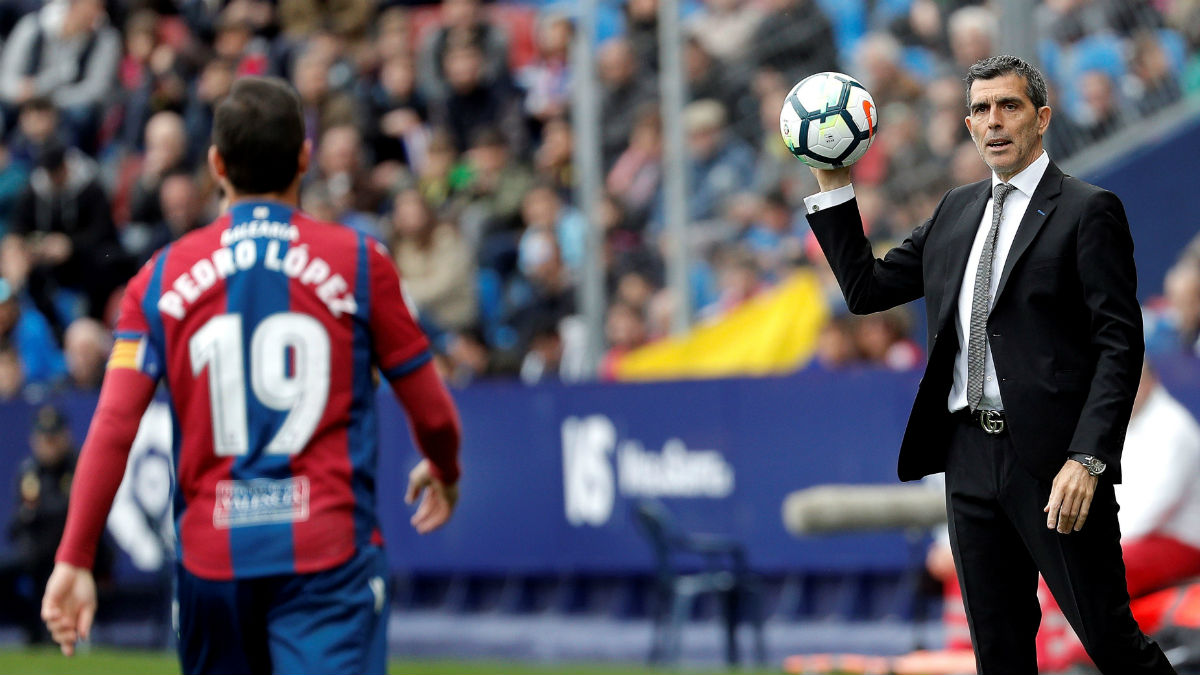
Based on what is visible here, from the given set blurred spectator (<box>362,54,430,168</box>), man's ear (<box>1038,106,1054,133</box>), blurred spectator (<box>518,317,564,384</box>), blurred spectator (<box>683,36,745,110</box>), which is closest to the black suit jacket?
man's ear (<box>1038,106,1054,133</box>)

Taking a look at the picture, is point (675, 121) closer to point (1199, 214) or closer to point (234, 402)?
point (1199, 214)

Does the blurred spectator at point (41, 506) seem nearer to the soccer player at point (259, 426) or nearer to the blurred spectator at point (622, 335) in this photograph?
the blurred spectator at point (622, 335)

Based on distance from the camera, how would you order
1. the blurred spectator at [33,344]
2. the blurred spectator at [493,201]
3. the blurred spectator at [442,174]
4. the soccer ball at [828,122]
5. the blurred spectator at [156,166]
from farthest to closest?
the blurred spectator at [156,166] < the blurred spectator at [33,344] < the blurred spectator at [442,174] < the blurred spectator at [493,201] < the soccer ball at [828,122]

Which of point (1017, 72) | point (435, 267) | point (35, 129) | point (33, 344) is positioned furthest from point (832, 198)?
point (35, 129)

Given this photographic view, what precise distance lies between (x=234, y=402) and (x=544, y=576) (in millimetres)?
8599

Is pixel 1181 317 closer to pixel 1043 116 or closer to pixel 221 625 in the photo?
pixel 1043 116

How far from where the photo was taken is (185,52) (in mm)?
18750

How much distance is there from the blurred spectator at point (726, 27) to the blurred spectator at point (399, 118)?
3.39m

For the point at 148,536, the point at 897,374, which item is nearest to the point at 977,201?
the point at 897,374

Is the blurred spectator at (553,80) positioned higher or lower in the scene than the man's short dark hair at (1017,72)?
higher

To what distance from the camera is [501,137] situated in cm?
1573

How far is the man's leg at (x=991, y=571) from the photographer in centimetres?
467

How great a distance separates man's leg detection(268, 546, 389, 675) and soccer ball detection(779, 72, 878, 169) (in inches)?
61.4

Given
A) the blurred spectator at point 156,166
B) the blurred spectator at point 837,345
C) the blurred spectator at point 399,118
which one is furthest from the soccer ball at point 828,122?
the blurred spectator at point 156,166
